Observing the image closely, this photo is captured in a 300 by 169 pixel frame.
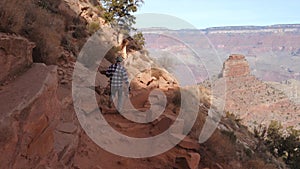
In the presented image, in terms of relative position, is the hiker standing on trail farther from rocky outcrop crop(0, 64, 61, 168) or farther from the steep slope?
rocky outcrop crop(0, 64, 61, 168)

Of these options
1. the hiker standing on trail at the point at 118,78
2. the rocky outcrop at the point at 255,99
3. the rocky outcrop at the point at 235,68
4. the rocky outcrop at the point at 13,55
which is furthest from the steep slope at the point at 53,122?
the rocky outcrop at the point at 235,68

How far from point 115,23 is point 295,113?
64190 millimetres

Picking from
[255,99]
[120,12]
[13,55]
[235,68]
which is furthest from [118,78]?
[235,68]

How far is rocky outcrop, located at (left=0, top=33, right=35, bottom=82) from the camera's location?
4473 mm

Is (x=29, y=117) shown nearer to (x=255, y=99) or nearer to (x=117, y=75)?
(x=117, y=75)

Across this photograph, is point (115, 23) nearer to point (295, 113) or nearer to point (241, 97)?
point (241, 97)

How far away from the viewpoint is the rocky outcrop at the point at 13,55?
14.7ft

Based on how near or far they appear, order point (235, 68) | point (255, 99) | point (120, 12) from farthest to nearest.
Answer: 1. point (235, 68)
2. point (255, 99)
3. point (120, 12)

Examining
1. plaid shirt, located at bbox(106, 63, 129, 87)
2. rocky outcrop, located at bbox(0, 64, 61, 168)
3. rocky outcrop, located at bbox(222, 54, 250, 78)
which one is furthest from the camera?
rocky outcrop, located at bbox(222, 54, 250, 78)

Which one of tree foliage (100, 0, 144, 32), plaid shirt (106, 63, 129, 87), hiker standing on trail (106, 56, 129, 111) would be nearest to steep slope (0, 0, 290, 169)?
hiker standing on trail (106, 56, 129, 111)

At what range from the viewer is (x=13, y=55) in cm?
463

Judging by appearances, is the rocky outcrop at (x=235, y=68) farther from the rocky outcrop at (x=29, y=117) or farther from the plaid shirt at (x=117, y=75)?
the rocky outcrop at (x=29, y=117)

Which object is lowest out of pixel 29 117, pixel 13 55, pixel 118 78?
pixel 118 78

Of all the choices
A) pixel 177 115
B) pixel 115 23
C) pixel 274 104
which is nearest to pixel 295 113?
pixel 274 104
